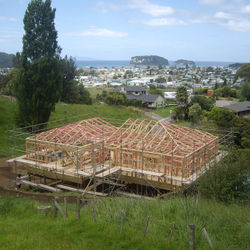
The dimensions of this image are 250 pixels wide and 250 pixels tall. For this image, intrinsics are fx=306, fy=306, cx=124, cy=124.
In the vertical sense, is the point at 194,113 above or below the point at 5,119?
below

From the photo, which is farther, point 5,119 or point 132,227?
point 5,119

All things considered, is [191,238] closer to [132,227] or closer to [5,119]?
[132,227]

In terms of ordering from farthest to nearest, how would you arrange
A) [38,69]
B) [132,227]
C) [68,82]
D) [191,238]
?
[68,82] → [38,69] → [132,227] → [191,238]

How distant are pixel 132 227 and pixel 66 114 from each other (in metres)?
27.7

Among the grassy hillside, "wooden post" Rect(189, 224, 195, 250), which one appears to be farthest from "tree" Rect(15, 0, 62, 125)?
"wooden post" Rect(189, 224, 195, 250)

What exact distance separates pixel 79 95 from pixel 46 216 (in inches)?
1568

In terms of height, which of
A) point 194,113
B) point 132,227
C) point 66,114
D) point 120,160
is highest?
point 132,227

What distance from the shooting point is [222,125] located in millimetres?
30016

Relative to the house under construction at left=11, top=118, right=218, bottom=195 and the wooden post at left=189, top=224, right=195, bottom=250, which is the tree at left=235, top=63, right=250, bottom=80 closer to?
the house under construction at left=11, top=118, right=218, bottom=195

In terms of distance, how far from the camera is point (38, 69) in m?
26.5

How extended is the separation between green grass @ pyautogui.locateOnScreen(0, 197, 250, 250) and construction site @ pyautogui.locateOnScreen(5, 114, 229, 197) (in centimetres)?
626

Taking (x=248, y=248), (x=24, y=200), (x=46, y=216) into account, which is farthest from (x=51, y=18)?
(x=248, y=248)

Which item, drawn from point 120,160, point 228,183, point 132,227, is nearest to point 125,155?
point 120,160

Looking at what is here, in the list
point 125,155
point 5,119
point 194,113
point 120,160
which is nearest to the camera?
point 120,160
